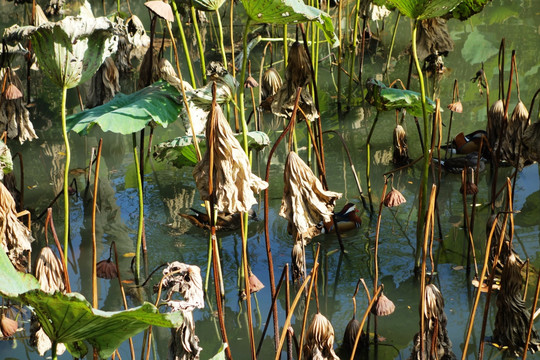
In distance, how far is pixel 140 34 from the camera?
5.36 metres

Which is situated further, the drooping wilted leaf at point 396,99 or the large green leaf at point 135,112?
the drooping wilted leaf at point 396,99

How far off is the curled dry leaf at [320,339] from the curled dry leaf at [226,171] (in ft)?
1.36

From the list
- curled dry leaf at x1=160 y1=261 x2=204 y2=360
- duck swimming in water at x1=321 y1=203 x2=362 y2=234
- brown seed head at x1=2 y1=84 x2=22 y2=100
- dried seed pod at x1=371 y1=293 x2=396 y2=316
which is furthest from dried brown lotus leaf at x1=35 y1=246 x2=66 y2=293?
brown seed head at x1=2 y1=84 x2=22 y2=100

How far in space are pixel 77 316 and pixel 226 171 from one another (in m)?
0.67

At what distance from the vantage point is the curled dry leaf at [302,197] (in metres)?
2.07

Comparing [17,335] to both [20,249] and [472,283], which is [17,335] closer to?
[20,249]

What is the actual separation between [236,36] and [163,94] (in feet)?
16.2

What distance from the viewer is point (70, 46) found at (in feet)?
6.84

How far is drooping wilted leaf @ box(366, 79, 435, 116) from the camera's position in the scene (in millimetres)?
3292

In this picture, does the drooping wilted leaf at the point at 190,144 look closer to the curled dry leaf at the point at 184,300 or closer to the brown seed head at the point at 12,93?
the curled dry leaf at the point at 184,300

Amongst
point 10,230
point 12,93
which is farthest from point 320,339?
point 12,93

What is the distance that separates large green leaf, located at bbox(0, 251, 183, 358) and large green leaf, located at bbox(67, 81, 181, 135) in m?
0.95

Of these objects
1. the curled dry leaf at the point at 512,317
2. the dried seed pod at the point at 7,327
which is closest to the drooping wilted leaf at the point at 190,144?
the dried seed pod at the point at 7,327

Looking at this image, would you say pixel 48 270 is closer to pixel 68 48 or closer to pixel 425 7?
pixel 68 48
